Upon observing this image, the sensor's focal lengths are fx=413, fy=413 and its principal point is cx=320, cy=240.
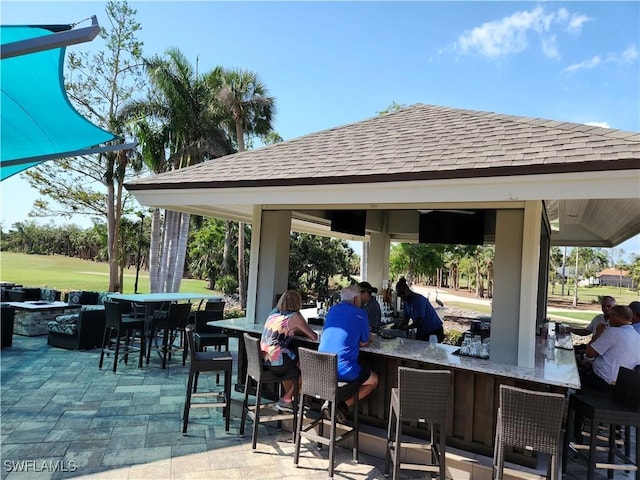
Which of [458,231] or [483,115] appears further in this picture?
[458,231]

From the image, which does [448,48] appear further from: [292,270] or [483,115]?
[292,270]

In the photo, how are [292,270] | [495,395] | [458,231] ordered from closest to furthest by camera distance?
[495,395] < [458,231] < [292,270]

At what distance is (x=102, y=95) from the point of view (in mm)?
16469

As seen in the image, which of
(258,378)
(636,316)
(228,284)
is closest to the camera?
(258,378)

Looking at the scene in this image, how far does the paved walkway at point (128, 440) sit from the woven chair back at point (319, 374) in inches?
28.7

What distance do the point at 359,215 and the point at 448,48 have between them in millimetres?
5584

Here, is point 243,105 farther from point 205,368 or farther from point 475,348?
point 475,348

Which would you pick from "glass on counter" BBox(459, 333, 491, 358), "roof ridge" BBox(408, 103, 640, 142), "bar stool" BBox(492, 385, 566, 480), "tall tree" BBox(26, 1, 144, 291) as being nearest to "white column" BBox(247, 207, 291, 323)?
"glass on counter" BBox(459, 333, 491, 358)

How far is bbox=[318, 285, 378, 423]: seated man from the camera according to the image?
12.7 ft

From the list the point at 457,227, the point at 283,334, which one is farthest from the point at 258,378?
the point at 457,227

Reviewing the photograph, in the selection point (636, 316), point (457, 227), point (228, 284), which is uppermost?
point (457, 227)

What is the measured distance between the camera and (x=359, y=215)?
7.64m

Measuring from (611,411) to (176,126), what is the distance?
14189mm

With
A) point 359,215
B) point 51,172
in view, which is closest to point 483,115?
point 359,215
